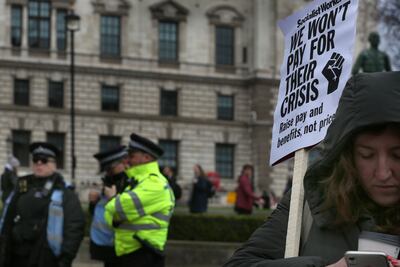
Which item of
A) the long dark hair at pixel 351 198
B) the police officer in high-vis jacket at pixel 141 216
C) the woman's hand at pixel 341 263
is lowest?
the police officer in high-vis jacket at pixel 141 216

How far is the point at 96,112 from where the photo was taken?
46.3 metres

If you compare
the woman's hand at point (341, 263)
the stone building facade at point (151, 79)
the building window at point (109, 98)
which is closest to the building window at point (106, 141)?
the stone building facade at point (151, 79)

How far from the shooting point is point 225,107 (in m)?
49.7

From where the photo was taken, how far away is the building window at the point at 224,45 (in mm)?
50188

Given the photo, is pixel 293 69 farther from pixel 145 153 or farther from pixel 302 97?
pixel 145 153

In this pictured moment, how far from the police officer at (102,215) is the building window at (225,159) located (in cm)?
4127

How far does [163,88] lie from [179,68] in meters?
1.48

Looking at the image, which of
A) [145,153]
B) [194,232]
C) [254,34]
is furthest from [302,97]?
[254,34]

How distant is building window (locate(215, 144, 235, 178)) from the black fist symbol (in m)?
46.1

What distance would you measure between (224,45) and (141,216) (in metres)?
44.5

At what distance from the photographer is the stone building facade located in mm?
45031

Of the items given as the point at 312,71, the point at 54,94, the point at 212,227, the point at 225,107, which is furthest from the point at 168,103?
the point at 312,71

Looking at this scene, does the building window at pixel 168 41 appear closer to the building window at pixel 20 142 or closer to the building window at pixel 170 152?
the building window at pixel 170 152

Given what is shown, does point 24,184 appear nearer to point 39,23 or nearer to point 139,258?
point 139,258
